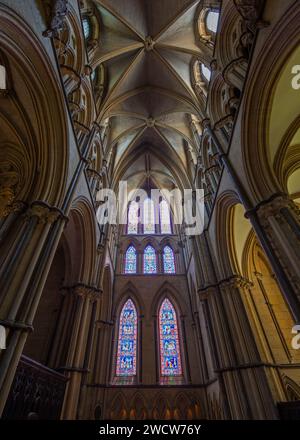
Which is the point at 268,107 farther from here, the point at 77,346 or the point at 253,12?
the point at 77,346

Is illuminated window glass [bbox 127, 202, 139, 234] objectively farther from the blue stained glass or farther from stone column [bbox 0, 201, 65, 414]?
stone column [bbox 0, 201, 65, 414]

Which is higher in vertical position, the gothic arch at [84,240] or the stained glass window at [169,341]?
the gothic arch at [84,240]

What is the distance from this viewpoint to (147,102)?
1355 cm

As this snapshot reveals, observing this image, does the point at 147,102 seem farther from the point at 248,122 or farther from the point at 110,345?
the point at 110,345

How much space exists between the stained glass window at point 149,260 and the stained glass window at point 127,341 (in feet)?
7.53

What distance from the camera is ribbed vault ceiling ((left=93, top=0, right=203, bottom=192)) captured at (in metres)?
9.98

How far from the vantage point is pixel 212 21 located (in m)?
9.51

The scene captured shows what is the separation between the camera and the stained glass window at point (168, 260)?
14.7 metres

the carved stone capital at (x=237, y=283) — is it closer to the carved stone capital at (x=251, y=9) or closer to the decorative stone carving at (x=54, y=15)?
the carved stone capital at (x=251, y=9)

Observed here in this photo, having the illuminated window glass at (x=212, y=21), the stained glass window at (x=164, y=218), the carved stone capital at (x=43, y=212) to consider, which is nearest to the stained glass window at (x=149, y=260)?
the stained glass window at (x=164, y=218)

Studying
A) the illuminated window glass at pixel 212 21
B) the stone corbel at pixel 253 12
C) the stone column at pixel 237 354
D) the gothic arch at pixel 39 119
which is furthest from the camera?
the illuminated window glass at pixel 212 21

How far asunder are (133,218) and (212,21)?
11807 millimetres

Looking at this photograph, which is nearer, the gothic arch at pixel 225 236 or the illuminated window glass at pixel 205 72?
the gothic arch at pixel 225 236

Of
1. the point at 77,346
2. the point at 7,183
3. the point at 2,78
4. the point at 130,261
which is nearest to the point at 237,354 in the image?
the point at 77,346
